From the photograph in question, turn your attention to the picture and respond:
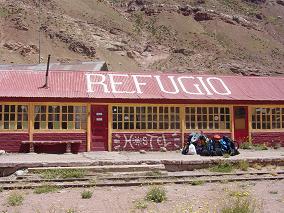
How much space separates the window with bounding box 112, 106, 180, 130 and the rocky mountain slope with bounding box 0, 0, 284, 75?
4476cm

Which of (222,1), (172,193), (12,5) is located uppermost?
(222,1)

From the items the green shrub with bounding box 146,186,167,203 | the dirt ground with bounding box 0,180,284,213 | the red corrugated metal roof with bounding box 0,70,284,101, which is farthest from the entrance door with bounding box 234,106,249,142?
the green shrub with bounding box 146,186,167,203

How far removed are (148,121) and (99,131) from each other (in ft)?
7.40

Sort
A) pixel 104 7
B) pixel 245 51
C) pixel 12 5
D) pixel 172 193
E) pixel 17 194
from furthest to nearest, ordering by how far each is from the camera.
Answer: pixel 104 7 < pixel 245 51 < pixel 12 5 < pixel 172 193 < pixel 17 194

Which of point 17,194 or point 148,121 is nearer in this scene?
point 17,194

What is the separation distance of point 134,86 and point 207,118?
371 centimetres

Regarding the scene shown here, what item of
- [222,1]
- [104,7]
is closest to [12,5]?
[104,7]

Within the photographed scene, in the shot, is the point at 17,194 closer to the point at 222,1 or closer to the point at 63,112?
the point at 63,112

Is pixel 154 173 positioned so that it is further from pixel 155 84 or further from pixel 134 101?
pixel 155 84

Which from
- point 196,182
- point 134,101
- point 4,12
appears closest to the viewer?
point 196,182

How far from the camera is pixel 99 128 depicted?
20.4m

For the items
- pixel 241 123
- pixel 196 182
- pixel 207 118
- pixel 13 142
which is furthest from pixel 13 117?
pixel 241 123

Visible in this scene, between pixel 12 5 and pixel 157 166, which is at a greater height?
pixel 12 5

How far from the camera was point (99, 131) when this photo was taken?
2041cm
